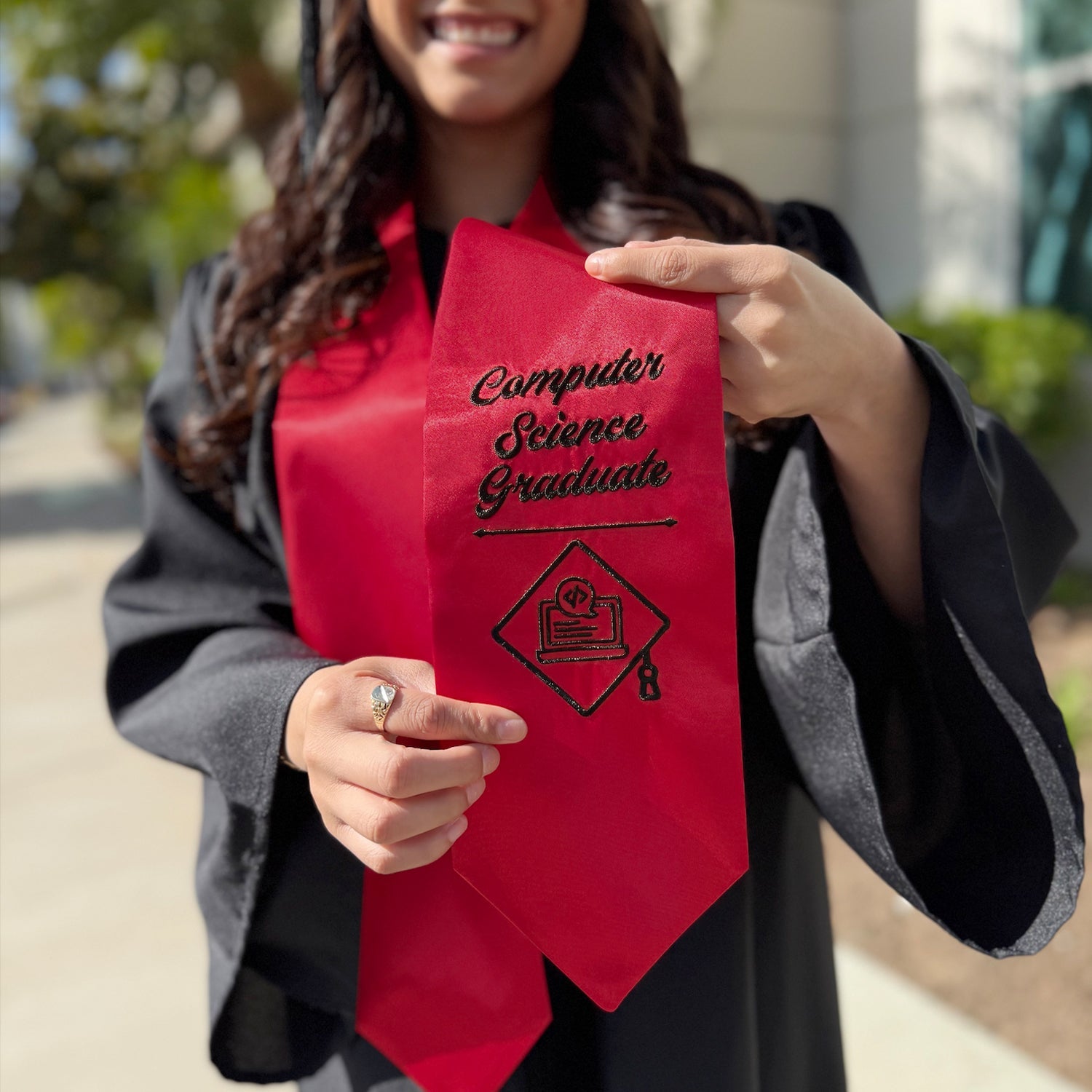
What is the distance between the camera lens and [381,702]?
2.55ft

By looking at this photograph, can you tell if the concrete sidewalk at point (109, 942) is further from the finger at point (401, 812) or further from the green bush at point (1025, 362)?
the green bush at point (1025, 362)

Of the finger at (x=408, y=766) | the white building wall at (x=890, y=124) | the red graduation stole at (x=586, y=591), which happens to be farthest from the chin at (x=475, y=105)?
the white building wall at (x=890, y=124)

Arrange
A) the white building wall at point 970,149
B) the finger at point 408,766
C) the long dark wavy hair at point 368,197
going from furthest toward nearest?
1. the white building wall at point 970,149
2. the long dark wavy hair at point 368,197
3. the finger at point 408,766

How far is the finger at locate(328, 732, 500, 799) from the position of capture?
74cm

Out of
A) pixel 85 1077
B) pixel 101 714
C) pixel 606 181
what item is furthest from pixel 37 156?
pixel 606 181

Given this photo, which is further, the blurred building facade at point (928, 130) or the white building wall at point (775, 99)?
the white building wall at point (775, 99)

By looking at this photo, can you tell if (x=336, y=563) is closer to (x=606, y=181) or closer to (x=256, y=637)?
(x=256, y=637)

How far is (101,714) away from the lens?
15.2 ft

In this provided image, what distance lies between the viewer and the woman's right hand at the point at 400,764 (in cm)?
75

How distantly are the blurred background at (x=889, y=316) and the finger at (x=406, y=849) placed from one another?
177cm

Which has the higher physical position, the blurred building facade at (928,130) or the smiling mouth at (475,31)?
the smiling mouth at (475,31)

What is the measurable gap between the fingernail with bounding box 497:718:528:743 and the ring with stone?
0.09m

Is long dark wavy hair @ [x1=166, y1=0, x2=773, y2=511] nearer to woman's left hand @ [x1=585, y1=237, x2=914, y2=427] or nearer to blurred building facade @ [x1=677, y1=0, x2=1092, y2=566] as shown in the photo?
woman's left hand @ [x1=585, y1=237, x2=914, y2=427]

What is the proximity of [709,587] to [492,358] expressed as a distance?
0.25m
